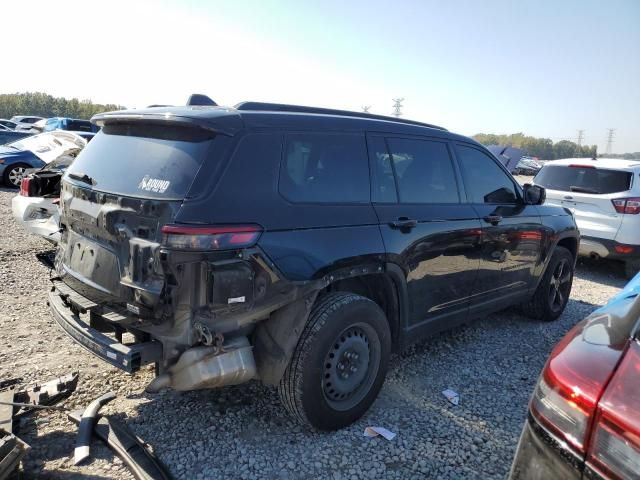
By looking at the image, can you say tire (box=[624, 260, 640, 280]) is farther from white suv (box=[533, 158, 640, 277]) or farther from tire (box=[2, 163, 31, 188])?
tire (box=[2, 163, 31, 188])

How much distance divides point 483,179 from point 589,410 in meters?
3.33

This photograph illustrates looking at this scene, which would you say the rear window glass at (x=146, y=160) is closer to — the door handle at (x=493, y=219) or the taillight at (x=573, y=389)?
the taillight at (x=573, y=389)

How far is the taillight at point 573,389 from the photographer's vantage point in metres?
1.40

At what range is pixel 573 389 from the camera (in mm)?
1458

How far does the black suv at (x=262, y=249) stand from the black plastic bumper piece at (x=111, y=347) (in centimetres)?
1

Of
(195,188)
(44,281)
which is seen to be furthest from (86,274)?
(44,281)

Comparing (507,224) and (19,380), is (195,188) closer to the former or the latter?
(19,380)

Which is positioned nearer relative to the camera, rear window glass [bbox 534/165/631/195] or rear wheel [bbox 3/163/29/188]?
rear window glass [bbox 534/165/631/195]

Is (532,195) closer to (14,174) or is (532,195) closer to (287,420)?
(287,420)

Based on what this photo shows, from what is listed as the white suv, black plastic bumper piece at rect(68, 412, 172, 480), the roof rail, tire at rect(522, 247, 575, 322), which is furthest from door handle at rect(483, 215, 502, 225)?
the white suv

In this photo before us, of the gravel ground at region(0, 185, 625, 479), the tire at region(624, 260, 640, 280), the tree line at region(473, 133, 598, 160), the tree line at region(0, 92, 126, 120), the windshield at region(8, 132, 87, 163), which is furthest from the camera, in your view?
the tree line at region(473, 133, 598, 160)

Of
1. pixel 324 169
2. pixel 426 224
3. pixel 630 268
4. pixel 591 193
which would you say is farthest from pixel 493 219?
pixel 630 268

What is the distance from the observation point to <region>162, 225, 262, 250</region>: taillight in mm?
2406

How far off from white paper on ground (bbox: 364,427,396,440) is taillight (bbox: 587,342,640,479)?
6.29 ft
